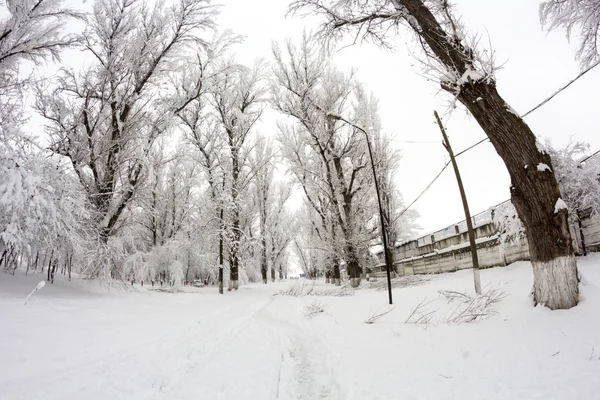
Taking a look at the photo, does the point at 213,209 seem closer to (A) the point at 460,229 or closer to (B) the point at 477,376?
(A) the point at 460,229

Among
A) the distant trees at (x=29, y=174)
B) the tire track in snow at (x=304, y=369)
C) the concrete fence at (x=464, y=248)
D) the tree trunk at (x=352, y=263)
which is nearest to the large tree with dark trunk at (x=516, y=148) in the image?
the tire track in snow at (x=304, y=369)

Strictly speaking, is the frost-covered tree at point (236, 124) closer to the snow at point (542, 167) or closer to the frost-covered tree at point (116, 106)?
the frost-covered tree at point (116, 106)

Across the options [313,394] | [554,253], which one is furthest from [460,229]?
[313,394]

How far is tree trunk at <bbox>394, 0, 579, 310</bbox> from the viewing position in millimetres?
4324

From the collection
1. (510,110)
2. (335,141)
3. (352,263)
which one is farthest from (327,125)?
(510,110)

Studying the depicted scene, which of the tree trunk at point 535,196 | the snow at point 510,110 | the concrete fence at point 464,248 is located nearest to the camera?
the tree trunk at point 535,196

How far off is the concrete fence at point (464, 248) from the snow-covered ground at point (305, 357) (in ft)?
10.5

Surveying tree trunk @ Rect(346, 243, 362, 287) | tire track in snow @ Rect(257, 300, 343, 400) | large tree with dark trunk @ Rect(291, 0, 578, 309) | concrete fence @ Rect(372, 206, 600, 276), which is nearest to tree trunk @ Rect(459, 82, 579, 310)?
large tree with dark trunk @ Rect(291, 0, 578, 309)

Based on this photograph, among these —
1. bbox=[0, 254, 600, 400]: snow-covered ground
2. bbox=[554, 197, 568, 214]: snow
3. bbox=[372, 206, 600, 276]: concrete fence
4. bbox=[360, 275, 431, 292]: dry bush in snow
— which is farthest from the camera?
bbox=[360, 275, 431, 292]: dry bush in snow

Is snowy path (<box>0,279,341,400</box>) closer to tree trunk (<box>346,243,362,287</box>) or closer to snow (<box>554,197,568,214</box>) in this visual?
snow (<box>554,197,568,214</box>)

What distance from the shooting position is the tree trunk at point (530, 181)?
14.2 feet

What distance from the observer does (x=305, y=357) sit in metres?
4.38

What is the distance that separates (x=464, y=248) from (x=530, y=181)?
10657 millimetres

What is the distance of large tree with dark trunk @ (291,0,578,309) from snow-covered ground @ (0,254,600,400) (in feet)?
1.48
